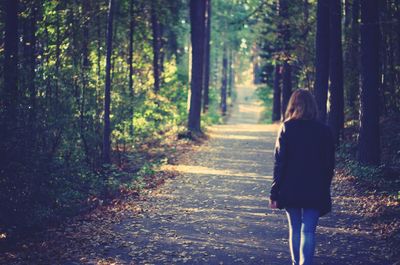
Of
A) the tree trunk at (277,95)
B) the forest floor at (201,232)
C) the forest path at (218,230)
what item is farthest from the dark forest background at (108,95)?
the tree trunk at (277,95)

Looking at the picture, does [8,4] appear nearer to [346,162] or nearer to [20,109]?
[20,109]

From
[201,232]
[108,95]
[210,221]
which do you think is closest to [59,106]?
[108,95]

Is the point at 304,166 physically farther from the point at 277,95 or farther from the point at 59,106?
the point at 277,95

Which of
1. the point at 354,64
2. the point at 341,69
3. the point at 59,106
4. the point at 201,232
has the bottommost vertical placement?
the point at 201,232

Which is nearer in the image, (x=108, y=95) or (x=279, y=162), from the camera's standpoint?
(x=279, y=162)

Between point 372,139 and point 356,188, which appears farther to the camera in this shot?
point 372,139

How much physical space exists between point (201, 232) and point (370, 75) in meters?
6.20

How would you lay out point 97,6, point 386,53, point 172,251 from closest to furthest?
point 172,251
point 97,6
point 386,53

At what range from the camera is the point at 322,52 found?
1616cm

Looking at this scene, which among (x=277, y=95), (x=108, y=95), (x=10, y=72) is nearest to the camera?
(x=10, y=72)

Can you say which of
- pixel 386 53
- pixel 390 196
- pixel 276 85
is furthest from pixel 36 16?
pixel 276 85

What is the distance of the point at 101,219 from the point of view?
360 inches

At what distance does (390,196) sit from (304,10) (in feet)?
49.6

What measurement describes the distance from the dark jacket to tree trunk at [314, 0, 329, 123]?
1139 centimetres
